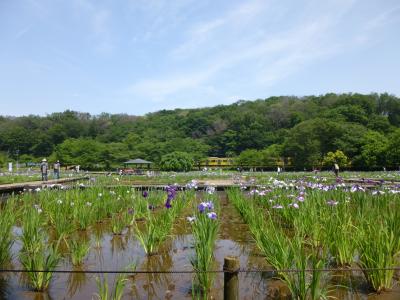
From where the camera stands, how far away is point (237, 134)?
224 ft

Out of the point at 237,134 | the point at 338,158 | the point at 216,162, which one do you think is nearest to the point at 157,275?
the point at 338,158

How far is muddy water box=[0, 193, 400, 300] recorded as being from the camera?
3508 millimetres

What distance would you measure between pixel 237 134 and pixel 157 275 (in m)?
64.7

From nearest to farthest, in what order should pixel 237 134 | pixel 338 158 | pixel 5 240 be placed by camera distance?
pixel 5 240 → pixel 338 158 → pixel 237 134

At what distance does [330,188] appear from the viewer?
7664mm

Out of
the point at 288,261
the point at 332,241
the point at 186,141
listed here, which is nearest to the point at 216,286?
the point at 288,261

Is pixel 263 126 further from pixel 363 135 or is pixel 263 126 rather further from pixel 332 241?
pixel 332 241

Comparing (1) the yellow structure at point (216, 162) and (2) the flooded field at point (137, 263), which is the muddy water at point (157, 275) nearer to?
(2) the flooded field at point (137, 263)

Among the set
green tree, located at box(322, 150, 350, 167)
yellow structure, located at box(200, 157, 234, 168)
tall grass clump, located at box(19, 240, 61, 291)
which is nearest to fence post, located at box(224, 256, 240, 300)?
tall grass clump, located at box(19, 240, 61, 291)

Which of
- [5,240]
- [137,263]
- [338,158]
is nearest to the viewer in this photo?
[5,240]

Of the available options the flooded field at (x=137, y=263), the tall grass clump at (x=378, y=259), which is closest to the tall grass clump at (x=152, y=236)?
the flooded field at (x=137, y=263)

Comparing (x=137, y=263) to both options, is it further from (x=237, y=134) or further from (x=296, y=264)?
(x=237, y=134)

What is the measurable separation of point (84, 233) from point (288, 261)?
156 inches

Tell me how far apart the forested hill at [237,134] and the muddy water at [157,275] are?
34708 mm
